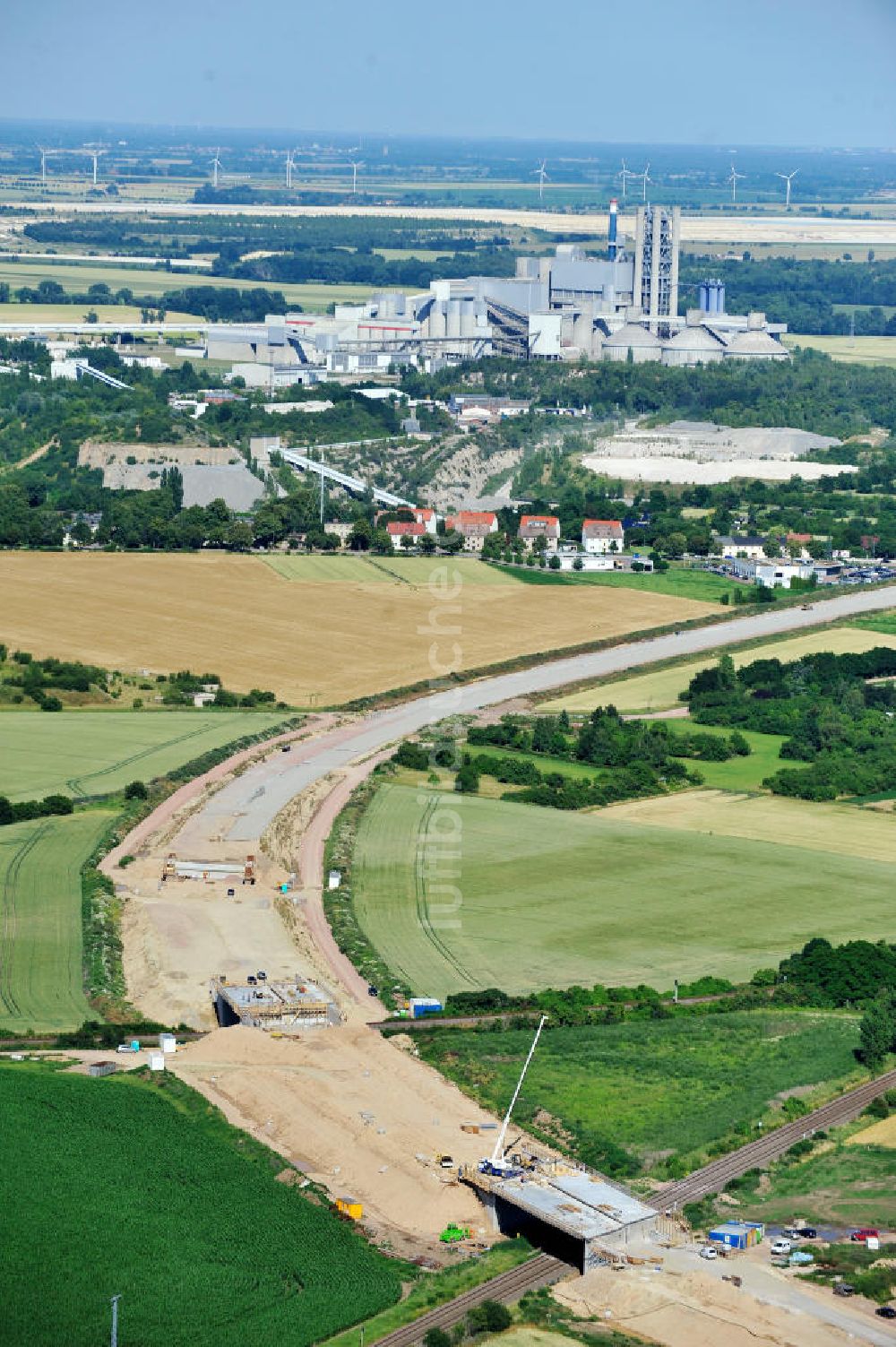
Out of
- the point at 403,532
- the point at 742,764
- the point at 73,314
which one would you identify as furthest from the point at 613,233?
the point at 742,764

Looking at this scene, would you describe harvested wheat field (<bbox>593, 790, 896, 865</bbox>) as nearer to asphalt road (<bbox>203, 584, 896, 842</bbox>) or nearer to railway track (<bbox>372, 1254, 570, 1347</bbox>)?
asphalt road (<bbox>203, 584, 896, 842</bbox>)

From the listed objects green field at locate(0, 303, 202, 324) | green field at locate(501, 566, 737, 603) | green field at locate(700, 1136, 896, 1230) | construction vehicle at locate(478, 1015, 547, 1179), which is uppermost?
green field at locate(0, 303, 202, 324)

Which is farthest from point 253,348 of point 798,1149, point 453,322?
point 798,1149

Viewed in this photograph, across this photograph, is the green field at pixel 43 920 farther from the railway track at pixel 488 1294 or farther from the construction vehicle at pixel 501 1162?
the railway track at pixel 488 1294

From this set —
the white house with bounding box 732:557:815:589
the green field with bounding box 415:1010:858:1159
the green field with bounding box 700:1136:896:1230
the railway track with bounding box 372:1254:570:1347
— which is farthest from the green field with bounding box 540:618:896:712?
the railway track with bounding box 372:1254:570:1347

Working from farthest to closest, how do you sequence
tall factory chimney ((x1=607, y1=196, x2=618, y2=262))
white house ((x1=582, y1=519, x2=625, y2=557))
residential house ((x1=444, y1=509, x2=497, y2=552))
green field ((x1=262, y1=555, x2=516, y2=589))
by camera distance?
tall factory chimney ((x1=607, y1=196, x2=618, y2=262)), residential house ((x1=444, y1=509, x2=497, y2=552)), white house ((x1=582, y1=519, x2=625, y2=557)), green field ((x1=262, y1=555, x2=516, y2=589))

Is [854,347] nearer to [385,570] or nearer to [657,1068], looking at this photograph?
[385,570]

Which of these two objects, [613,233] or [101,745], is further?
[613,233]
